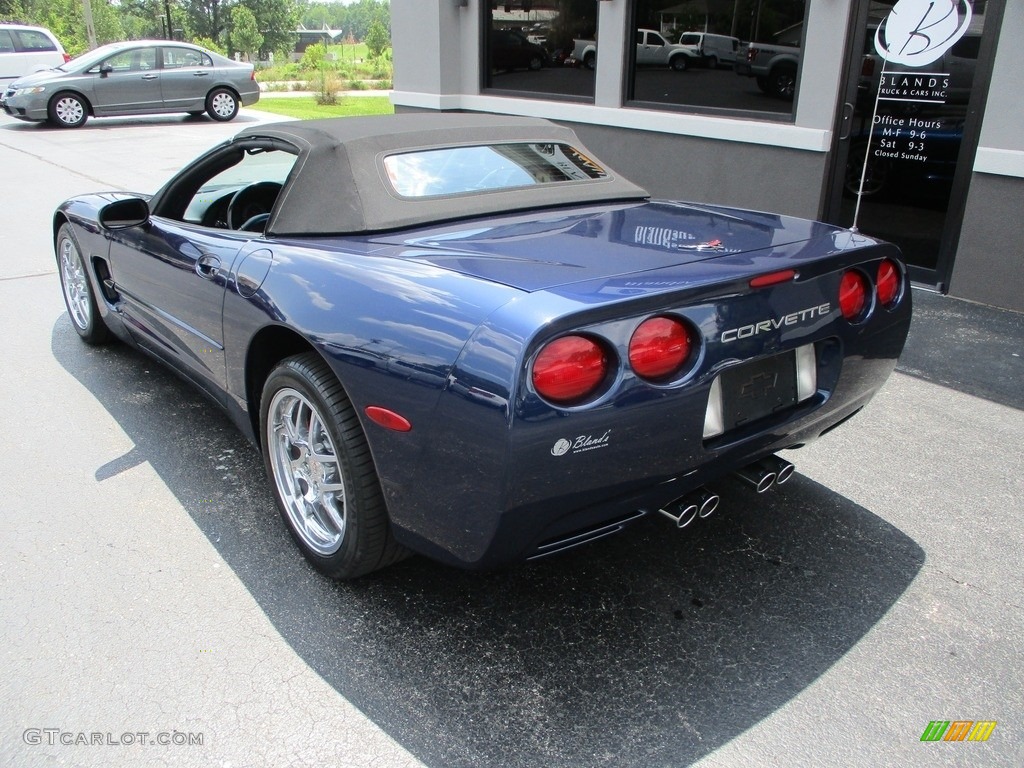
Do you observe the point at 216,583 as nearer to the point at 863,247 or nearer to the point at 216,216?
the point at 216,216

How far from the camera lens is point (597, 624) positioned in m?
2.68

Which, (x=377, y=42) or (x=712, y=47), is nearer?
(x=712, y=47)

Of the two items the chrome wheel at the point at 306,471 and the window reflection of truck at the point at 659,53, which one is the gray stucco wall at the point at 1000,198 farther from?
the chrome wheel at the point at 306,471

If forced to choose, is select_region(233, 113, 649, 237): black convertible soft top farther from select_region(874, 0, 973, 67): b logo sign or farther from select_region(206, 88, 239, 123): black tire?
select_region(206, 88, 239, 123): black tire

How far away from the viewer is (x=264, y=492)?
3.49 m

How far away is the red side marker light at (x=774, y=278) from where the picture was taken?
2412 millimetres

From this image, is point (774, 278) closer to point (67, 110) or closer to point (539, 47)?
point (539, 47)

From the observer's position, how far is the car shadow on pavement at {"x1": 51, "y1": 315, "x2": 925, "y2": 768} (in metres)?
2.27

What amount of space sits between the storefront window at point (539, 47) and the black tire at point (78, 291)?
223 inches

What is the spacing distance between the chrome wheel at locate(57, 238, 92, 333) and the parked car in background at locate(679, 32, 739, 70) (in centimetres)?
556

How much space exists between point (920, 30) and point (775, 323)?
15.5 ft

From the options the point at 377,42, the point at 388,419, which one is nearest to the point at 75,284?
the point at 388,419

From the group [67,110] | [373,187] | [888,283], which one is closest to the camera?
[888,283]

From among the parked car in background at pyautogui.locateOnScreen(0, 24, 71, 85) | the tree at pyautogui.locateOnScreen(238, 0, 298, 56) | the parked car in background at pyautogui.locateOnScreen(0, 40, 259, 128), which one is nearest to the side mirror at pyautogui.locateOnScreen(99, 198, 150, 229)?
the parked car in background at pyautogui.locateOnScreen(0, 40, 259, 128)
